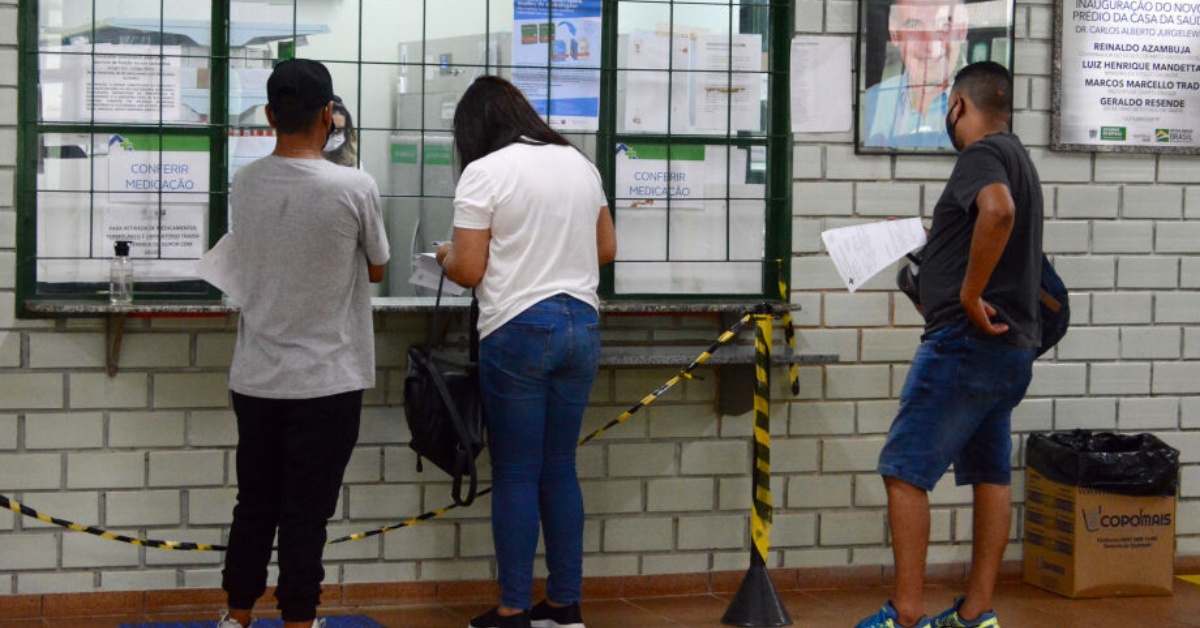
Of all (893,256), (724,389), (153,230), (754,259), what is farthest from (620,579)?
(153,230)

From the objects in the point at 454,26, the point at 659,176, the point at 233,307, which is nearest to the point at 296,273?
the point at 233,307

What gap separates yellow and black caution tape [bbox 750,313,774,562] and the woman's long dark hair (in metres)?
1.03

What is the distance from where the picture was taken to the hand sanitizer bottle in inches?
191

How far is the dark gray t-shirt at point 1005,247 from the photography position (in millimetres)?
4352

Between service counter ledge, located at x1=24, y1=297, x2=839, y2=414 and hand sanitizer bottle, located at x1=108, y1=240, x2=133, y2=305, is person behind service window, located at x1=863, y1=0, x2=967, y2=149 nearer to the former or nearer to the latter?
service counter ledge, located at x1=24, y1=297, x2=839, y2=414

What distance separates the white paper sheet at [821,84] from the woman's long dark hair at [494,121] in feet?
4.17

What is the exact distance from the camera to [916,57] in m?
5.50

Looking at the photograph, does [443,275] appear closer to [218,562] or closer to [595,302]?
[595,302]

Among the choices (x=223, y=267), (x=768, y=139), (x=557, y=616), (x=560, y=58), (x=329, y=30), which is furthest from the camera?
(x=768, y=139)

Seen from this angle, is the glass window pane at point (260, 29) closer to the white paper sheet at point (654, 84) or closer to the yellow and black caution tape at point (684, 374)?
the white paper sheet at point (654, 84)

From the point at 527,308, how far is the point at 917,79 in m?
1.97

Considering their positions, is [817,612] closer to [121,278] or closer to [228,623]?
[228,623]

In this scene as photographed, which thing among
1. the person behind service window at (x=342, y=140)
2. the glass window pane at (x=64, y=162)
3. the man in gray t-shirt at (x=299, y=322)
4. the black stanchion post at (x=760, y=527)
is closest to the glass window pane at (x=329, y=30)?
the person behind service window at (x=342, y=140)

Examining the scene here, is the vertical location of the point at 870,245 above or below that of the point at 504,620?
above
